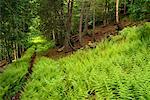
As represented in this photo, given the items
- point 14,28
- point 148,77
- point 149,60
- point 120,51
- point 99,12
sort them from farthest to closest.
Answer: point 99,12, point 14,28, point 120,51, point 149,60, point 148,77

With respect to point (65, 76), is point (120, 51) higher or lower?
higher

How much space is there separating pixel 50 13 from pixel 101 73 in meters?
28.4

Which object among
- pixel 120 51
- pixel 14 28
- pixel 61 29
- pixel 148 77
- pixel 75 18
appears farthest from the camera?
pixel 75 18

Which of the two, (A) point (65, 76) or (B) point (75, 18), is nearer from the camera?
(A) point (65, 76)

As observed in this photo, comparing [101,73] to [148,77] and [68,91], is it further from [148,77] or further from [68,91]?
[148,77]

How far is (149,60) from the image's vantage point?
31.9 ft

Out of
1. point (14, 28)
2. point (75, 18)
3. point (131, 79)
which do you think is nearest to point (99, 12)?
point (75, 18)

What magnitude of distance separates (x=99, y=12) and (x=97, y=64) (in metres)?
34.1

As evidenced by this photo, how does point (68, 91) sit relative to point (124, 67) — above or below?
below

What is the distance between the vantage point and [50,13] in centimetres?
3750

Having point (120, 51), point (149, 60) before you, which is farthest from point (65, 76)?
point (149, 60)

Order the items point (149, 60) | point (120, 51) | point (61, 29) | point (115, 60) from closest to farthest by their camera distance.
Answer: point (149, 60)
point (115, 60)
point (120, 51)
point (61, 29)

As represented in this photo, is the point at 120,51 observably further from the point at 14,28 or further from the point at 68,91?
the point at 14,28

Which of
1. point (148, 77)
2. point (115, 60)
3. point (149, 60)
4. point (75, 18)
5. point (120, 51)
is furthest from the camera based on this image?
point (75, 18)
